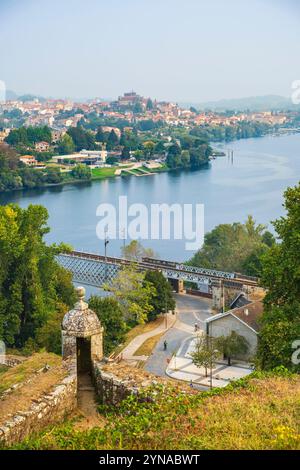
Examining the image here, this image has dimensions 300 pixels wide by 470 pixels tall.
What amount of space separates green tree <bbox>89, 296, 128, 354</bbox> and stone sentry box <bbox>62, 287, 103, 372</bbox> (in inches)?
288

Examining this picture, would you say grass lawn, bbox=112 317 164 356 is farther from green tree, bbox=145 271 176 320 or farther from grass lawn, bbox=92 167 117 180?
grass lawn, bbox=92 167 117 180

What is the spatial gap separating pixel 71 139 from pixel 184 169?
11.9 metres

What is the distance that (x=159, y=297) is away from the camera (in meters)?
15.7

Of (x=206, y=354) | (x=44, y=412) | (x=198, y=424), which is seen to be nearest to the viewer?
(x=198, y=424)

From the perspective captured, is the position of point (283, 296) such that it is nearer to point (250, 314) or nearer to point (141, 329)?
point (250, 314)

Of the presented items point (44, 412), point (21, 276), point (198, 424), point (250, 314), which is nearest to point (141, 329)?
point (250, 314)

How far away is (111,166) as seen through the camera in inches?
2024

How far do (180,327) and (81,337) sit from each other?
10.3 meters

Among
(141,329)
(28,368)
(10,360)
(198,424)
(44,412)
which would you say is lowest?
(141,329)

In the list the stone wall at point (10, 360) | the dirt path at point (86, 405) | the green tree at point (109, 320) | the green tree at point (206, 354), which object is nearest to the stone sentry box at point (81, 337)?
the dirt path at point (86, 405)

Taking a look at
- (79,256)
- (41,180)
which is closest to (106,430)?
(79,256)

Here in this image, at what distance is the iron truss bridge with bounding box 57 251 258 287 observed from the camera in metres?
17.7
